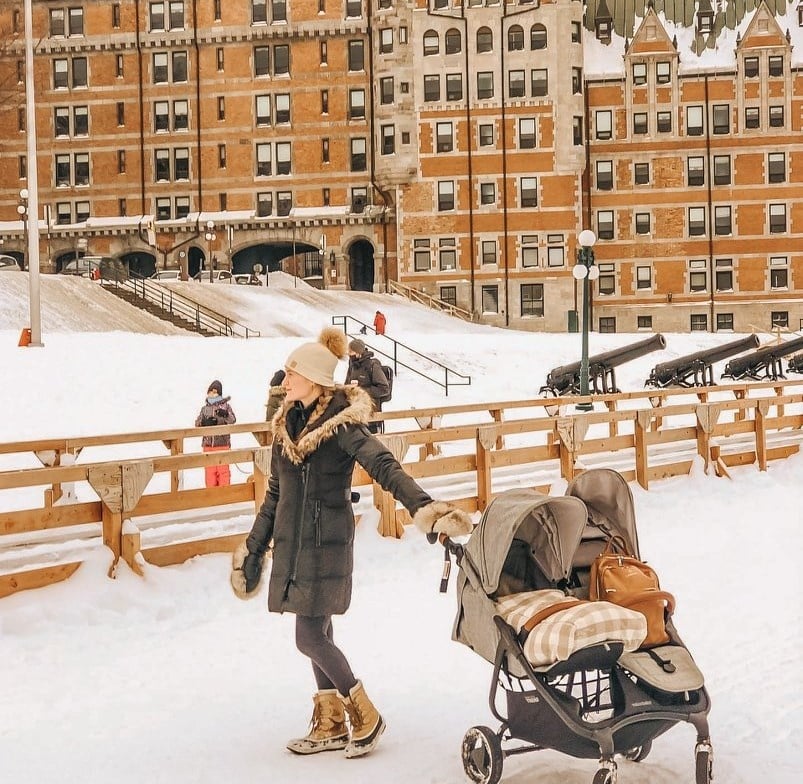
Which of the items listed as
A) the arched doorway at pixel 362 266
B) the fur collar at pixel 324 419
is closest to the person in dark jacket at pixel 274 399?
the fur collar at pixel 324 419

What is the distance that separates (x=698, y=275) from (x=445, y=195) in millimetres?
12469

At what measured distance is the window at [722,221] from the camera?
5291 cm

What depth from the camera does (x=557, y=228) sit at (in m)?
51.5

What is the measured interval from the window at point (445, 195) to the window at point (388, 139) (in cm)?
309

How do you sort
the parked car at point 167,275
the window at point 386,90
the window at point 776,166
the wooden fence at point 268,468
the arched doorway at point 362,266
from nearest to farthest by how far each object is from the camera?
the wooden fence at point 268,468 < the parked car at point 167,275 < the window at point 776,166 < the window at point 386,90 < the arched doorway at point 362,266

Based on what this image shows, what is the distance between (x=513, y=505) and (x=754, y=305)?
5079 cm

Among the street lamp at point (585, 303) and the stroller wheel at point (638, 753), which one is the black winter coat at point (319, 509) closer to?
the stroller wheel at point (638, 753)

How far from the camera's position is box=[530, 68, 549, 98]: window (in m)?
51.2

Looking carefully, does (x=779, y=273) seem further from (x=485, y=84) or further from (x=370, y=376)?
(x=370, y=376)

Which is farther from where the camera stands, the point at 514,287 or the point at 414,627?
the point at 514,287

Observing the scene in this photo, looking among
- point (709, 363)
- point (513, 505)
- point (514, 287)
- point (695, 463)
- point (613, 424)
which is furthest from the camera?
point (514, 287)

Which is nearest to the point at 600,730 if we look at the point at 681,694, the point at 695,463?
the point at 681,694

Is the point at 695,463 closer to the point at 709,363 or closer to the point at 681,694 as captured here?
the point at 681,694

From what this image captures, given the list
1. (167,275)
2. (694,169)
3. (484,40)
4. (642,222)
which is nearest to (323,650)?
(167,275)
